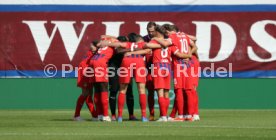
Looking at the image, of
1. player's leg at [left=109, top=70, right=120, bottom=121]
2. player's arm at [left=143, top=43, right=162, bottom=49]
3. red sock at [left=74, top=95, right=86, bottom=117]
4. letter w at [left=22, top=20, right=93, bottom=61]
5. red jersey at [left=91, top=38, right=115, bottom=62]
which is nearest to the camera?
player's arm at [left=143, top=43, right=162, bottom=49]

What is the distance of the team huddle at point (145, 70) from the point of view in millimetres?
18047

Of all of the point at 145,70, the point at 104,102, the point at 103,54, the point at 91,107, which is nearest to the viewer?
the point at 145,70

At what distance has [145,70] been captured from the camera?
18.3 meters

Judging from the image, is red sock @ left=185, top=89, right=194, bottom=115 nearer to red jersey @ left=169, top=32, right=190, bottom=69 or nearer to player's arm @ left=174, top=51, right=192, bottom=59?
red jersey @ left=169, top=32, right=190, bottom=69

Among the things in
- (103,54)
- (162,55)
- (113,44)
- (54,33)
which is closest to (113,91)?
(103,54)

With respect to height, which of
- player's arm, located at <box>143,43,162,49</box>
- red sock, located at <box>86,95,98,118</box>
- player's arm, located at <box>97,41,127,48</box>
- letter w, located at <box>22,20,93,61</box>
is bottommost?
red sock, located at <box>86,95,98,118</box>

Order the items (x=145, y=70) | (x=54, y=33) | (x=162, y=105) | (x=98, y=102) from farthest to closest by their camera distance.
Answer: (x=54, y=33)
(x=98, y=102)
(x=145, y=70)
(x=162, y=105)

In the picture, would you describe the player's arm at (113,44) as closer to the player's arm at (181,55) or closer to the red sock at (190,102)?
the player's arm at (181,55)

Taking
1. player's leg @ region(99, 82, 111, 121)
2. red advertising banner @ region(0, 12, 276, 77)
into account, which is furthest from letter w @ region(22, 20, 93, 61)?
player's leg @ region(99, 82, 111, 121)

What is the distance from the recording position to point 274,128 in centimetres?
1543

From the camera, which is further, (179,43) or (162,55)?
(179,43)

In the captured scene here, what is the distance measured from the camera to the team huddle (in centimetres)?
1805

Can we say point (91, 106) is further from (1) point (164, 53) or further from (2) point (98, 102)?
(1) point (164, 53)

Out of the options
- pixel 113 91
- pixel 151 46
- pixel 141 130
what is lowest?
pixel 141 130
